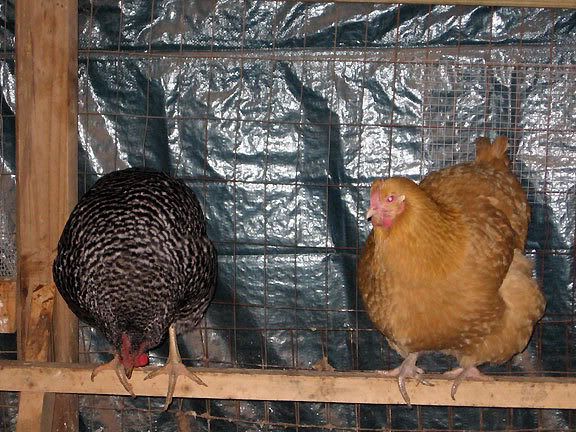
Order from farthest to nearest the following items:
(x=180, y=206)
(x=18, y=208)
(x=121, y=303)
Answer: (x=18, y=208) → (x=180, y=206) → (x=121, y=303)

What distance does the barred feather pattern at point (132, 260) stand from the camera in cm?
241

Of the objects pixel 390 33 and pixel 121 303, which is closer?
pixel 121 303

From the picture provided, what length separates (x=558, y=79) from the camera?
2955 mm

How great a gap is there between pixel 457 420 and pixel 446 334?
829 mm

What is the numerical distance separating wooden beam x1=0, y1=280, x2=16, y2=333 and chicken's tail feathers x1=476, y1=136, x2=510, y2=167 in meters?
1.87

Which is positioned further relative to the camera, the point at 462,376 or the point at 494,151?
the point at 494,151

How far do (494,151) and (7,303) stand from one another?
77.1 inches

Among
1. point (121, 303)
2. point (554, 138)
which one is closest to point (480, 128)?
point (554, 138)

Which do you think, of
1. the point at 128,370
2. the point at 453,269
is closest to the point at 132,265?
the point at 128,370

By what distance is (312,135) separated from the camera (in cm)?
304

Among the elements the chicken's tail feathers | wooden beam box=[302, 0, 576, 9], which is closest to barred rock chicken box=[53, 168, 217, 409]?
the chicken's tail feathers

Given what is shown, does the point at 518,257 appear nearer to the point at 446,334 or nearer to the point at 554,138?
the point at 446,334

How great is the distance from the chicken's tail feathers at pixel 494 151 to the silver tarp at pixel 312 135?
6.8 inches

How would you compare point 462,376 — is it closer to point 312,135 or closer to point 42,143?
point 312,135
